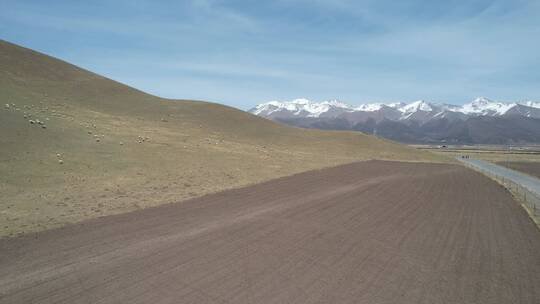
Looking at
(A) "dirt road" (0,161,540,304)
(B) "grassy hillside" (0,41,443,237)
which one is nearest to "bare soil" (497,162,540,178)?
(B) "grassy hillside" (0,41,443,237)

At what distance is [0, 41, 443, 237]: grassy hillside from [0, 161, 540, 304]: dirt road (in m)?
3.81

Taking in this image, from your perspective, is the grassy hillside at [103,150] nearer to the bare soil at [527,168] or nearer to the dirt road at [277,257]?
the dirt road at [277,257]

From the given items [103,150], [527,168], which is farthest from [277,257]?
[527,168]

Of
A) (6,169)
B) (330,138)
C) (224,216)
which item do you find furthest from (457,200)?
(330,138)

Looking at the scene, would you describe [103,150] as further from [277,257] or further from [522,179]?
[522,179]

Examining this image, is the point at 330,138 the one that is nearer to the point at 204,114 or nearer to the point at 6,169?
the point at 204,114

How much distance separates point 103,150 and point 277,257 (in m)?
29.3

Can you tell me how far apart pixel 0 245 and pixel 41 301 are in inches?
245

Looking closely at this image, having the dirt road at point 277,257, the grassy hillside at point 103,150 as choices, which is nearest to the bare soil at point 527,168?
the grassy hillside at point 103,150

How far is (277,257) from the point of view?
51.7 ft

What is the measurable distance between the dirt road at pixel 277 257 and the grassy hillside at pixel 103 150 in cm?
381

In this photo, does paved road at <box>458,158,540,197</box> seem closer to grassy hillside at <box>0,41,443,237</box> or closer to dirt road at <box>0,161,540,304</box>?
grassy hillside at <box>0,41,443,237</box>

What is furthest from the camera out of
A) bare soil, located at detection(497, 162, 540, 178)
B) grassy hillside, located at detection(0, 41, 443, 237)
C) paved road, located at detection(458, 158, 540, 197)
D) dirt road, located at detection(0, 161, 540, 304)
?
bare soil, located at detection(497, 162, 540, 178)

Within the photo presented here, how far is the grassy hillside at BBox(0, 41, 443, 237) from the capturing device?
2367 centimetres
